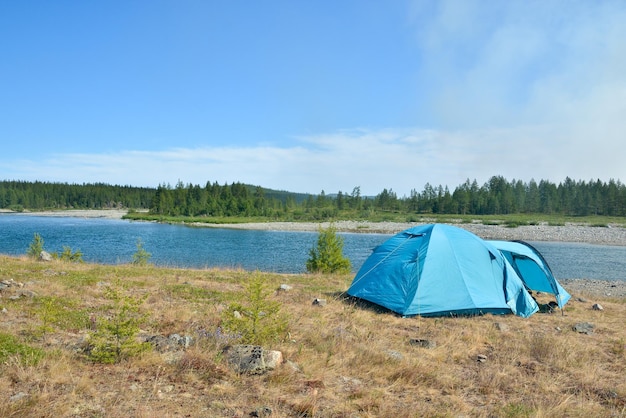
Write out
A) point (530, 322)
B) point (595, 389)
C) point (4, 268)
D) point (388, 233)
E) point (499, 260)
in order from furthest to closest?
point (388, 233) < point (4, 268) < point (499, 260) < point (530, 322) < point (595, 389)

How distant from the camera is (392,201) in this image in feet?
437

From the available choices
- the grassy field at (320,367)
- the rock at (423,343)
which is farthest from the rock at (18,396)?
the rock at (423,343)

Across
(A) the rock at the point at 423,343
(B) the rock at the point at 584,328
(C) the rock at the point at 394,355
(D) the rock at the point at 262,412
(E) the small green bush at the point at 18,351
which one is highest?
(E) the small green bush at the point at 18,351

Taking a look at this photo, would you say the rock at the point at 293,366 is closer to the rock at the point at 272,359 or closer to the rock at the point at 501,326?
the rock at the point at 272,359

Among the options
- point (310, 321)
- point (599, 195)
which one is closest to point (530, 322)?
point (310, 321)

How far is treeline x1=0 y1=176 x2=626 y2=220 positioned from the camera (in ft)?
354

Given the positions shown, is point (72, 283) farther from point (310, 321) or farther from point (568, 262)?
point (568, 262)

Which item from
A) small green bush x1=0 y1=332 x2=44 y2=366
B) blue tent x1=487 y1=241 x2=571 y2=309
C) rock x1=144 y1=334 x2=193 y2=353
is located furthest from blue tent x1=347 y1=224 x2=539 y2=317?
small green bush x1=0 y1=332 x2=44 y2=366

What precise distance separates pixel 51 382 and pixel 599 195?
126m

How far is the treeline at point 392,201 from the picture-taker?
354 ft

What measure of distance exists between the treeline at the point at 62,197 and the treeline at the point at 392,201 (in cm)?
35

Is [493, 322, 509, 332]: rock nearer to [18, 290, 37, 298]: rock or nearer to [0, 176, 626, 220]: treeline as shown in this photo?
[18, 290, 37, 298]: rock

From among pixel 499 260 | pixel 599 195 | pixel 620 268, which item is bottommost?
pixel 620 268

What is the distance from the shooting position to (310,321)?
952 centimetres
